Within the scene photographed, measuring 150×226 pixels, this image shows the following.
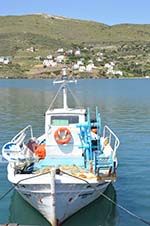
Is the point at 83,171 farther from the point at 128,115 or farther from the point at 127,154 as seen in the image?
the point at 128,115

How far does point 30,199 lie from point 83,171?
2.66m

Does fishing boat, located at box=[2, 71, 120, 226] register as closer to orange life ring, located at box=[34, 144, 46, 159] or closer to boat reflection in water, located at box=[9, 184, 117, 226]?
orange life ring, located at box=[34, 144, 46, 159]

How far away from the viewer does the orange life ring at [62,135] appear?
2409 centimetres

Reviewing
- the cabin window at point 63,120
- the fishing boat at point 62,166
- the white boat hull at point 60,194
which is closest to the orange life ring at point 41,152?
the fishing boat at point 62,166

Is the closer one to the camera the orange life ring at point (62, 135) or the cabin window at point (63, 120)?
the orange life ring at point (62, 135)

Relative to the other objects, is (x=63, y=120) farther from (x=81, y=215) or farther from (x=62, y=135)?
(x=81, y=215)

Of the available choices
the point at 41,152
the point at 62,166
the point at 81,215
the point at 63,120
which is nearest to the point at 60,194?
the point at 81,215

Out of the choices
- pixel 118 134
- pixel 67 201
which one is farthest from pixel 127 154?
pixel 67 201

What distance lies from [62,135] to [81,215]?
4706mm

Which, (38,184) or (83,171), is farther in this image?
(83,171)

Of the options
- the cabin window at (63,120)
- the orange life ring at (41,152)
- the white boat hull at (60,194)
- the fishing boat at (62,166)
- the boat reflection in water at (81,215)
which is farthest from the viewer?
the cabin window at (63,120)

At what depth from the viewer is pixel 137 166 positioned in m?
30.2

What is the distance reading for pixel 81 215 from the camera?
819 inches

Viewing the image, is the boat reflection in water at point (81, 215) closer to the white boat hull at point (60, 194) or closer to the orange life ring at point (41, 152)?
the white boat hull at point (60, 194)
